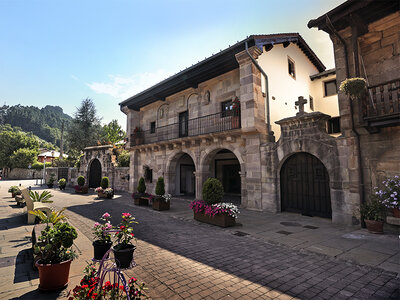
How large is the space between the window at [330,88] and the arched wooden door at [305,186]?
348 inches

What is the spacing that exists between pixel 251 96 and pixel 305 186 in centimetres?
473

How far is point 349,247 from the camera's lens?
516 cm

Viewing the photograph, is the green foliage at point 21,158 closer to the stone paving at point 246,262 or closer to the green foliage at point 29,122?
the stone paving at point 246,262

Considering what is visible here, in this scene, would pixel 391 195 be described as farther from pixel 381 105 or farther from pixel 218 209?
pixel 218 209

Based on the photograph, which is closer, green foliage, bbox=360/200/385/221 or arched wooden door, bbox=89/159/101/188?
green foliage, bbox=360/200/385/221

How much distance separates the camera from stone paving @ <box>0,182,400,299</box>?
331 cm

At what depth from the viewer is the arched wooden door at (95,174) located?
21584mm

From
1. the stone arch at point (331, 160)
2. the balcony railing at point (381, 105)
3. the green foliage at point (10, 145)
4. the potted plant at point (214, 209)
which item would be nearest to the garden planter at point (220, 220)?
the potted plant at point (214, 209)

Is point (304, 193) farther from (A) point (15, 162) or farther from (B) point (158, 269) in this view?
(A) point (15, 162)

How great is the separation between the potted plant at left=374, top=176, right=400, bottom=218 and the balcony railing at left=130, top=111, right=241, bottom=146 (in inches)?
244

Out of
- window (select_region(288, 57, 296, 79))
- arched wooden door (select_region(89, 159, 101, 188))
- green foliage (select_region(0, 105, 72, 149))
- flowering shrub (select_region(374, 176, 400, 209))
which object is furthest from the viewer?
green foliage (select_region(0, 105, 72, 149))

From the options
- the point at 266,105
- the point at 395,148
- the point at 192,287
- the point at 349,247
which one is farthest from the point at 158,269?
the point at 266,105

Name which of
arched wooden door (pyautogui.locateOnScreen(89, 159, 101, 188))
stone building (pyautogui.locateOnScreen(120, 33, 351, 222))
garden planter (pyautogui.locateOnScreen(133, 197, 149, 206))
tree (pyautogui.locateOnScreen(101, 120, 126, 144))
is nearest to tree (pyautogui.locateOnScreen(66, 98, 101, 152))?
tree (pyautogui.locateOnScreen(101, 120, 126, 144))

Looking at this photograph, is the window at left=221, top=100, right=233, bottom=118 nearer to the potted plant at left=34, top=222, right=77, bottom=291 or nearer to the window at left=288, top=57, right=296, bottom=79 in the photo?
the window at left=288, top=57, right=296, bottom=79
